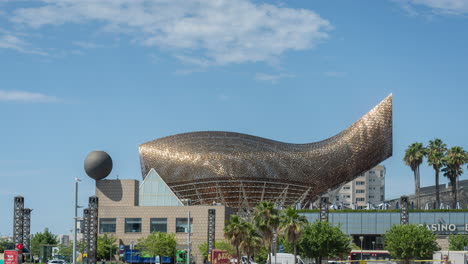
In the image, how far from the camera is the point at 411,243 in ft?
345

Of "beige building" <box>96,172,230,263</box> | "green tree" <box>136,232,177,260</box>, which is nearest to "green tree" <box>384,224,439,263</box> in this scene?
"green tree" <box>136,232,177,260</box>

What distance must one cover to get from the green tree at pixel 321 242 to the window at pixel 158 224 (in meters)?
41.7

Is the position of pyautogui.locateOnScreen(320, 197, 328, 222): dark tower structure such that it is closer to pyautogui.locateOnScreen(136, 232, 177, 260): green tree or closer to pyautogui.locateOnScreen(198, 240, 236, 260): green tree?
pyautogui.locateOnScreen(198, 240, 236, 260): green tree

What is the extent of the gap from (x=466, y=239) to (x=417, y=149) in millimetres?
30786

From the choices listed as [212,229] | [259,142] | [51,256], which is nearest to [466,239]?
[212,229]

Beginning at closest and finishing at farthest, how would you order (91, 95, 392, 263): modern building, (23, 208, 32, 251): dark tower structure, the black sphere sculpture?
(23, 208, 32, 251): dark tower structure, the black sphere sculpture, (91, 95, 392, 263): modern building

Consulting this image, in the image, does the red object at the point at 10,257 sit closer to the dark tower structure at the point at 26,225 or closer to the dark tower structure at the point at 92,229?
the dark tower structure at the point at 92,229

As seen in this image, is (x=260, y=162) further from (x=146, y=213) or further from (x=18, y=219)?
(x=18, y=219)

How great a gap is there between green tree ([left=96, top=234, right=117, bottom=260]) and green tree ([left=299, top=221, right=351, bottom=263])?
3797 cm

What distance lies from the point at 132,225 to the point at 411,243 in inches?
2119

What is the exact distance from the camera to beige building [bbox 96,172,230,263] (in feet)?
447

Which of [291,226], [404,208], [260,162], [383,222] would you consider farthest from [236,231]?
[260,162]

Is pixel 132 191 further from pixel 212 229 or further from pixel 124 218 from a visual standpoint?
pixel 212 229

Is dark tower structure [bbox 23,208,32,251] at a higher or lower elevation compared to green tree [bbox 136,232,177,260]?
higher
